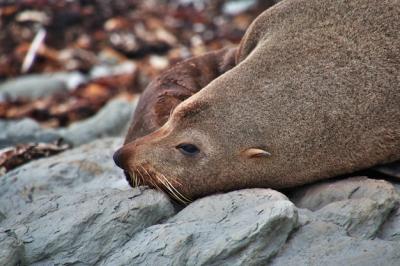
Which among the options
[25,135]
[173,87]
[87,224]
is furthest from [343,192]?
[25,135]

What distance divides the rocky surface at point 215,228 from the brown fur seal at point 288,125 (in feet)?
0.70

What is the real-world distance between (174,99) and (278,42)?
A: 3.36 ft

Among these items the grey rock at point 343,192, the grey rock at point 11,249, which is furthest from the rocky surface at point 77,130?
the grey rock at point 343,192

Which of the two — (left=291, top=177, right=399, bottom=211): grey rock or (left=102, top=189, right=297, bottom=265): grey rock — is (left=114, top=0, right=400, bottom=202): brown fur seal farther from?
(left=102, top=189, right=297, bottom=265): grey rock

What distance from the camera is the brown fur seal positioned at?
19.1 feet

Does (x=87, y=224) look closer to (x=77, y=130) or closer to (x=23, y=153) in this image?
(x=23, y=153)

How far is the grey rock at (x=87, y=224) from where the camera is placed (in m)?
5.08

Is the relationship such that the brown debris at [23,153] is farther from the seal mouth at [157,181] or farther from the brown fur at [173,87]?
the seal mouth at [157,181]

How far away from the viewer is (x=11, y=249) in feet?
16.1

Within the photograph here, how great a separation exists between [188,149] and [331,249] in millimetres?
1511

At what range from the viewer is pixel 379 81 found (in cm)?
587

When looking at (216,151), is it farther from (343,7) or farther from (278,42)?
(343,7)

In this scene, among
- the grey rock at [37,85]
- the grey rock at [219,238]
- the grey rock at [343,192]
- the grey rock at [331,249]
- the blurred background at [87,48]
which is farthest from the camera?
the grey rock at [37,85]

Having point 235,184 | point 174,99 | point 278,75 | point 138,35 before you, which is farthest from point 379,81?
point 138,35
